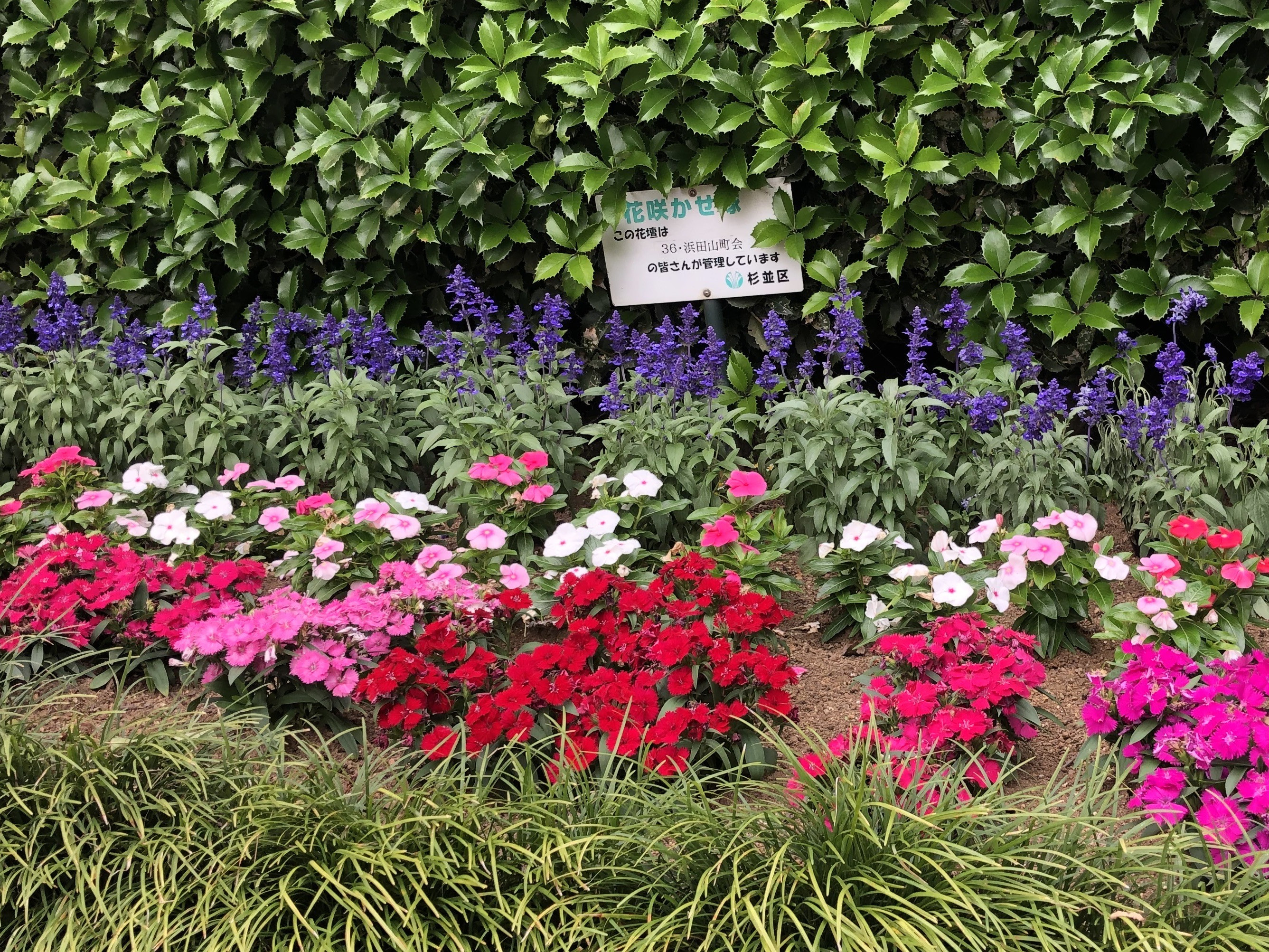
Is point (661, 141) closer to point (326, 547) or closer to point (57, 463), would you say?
point (326, 547)

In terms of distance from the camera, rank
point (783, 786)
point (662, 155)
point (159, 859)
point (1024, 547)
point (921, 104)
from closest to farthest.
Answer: point (159, 859) → point (783, 786) → point (1024, 547) → point (921, 104) → point (662, 155)

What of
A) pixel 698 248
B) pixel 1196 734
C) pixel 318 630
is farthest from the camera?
pixel 698 248

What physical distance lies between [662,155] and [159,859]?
3.01 m

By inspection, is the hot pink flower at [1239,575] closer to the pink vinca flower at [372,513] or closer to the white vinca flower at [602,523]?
the white vinca flower at [602,523]

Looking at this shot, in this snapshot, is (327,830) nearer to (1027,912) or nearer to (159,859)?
(159,859)

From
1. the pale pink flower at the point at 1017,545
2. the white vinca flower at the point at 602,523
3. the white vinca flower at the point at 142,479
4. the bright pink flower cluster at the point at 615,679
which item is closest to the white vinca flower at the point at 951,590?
the pale pink flower at the point at 1017,545

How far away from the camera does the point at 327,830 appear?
2273 mm

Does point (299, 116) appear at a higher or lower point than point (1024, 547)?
higher

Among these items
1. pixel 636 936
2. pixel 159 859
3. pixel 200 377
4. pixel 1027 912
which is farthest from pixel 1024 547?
pixel 200 377

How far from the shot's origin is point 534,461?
3623 millimetres

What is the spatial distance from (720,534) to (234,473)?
161 centimetres

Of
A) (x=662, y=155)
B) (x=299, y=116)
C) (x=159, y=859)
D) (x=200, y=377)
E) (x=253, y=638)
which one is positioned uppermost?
(x=299, y=116)

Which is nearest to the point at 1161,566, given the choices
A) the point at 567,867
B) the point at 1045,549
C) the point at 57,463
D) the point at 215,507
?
the point at 1045,549

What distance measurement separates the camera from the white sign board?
14.2ft
